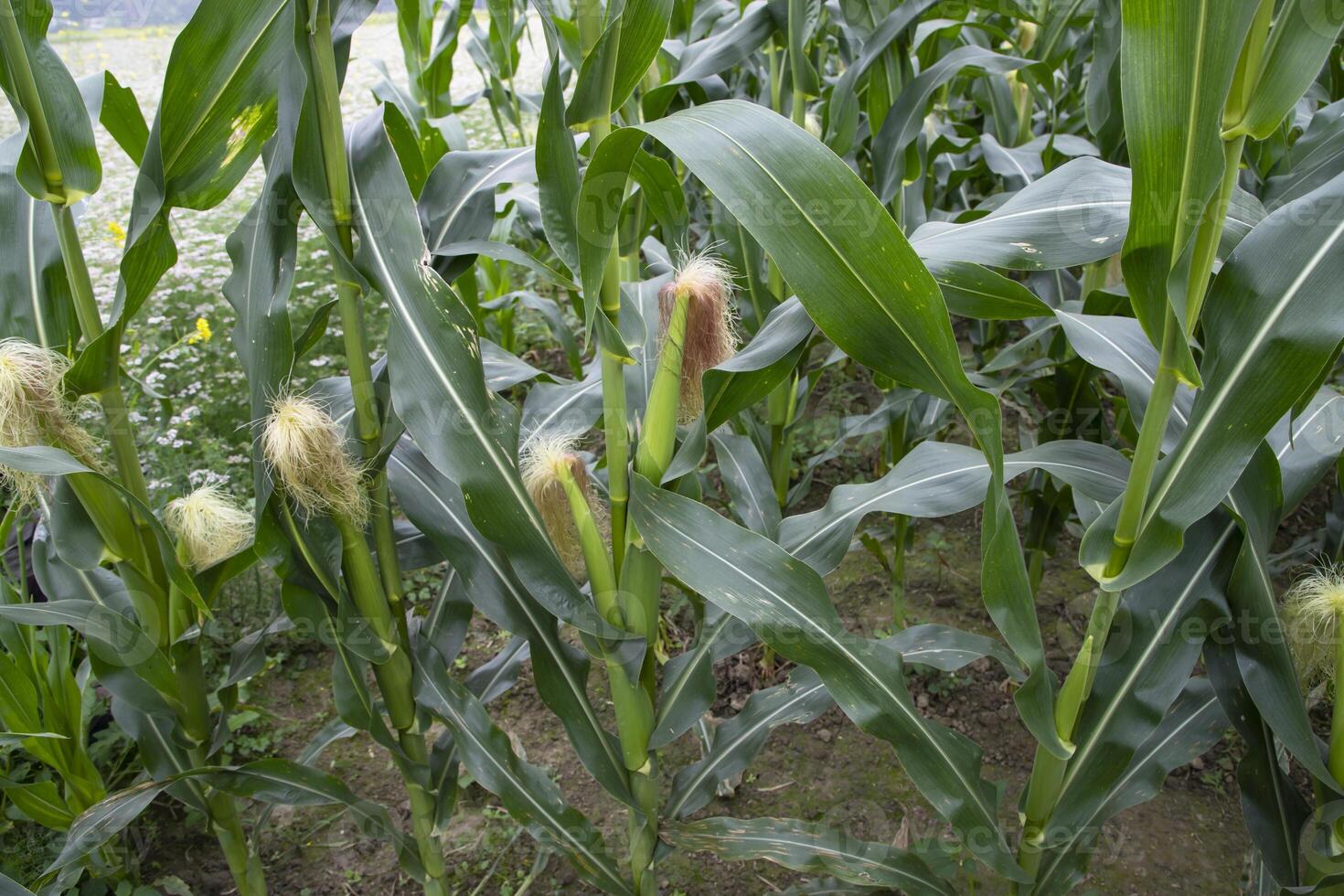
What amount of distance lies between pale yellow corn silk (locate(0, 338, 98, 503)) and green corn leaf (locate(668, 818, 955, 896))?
1322mm

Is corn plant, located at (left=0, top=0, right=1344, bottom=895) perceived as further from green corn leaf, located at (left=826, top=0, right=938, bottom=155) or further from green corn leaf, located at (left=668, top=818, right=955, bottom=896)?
green corn leaf, located at (left=826, top=0, right=938, bottom=155)

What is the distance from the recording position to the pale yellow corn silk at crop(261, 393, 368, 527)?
135 cm

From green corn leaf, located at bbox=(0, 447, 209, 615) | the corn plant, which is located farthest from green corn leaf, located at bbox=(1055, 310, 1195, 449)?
green corn leaf, located at bbox=(0, 447, 209, 615)

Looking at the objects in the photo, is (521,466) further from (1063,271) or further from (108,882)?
(1063,271)

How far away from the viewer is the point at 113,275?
3912mm

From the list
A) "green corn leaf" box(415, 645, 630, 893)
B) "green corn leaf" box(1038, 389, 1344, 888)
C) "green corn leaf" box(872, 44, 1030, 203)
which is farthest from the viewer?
"green corn leaf" box(872, 44, 1030, 203)

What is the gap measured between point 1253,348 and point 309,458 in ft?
4.45

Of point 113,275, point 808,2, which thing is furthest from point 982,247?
point 113,275

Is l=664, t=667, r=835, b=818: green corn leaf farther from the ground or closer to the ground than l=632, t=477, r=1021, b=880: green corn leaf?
closer to the ground

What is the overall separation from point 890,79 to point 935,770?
1860 millimetres

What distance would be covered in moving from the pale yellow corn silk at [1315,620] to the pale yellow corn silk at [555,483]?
1217 millimetres

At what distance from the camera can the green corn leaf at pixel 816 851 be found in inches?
65.3

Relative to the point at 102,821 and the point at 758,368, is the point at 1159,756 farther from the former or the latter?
the point at 102,821

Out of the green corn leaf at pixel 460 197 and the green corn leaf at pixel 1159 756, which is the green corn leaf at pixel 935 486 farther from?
the green corn leaf at pixel 460 197
